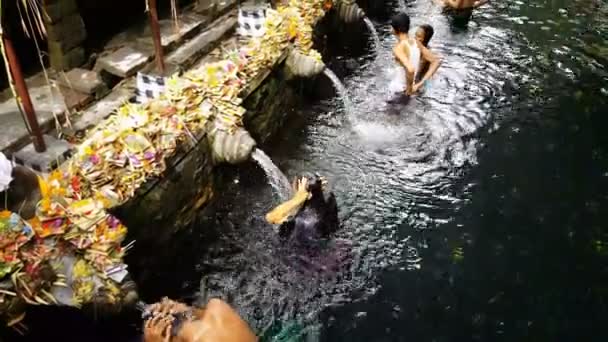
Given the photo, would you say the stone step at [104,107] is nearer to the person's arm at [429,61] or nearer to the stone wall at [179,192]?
the stone wall at [179,192]

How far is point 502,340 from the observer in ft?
17.9

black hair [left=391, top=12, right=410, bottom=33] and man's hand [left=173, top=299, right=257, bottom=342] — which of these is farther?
black hair [left=391, top=12, right=410, bottom=33]

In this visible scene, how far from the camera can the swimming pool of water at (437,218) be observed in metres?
5.69

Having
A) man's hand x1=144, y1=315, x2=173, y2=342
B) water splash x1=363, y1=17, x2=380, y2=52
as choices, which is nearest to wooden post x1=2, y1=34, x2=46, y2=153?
man's hand x1=144, y1=315, x2=173, y2=342

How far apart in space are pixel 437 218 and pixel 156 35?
424 cm

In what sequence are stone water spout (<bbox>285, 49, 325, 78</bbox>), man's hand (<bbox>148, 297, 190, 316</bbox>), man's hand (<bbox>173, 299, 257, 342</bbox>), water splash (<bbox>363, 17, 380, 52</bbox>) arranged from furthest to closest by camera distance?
water splash (<bbox>363, 17, 380, 52</bbox>) → stone water spout (<bbox>285, 49, 325, 78</bbox>) → man's hand (<bbox>148, 297, 190, 316</bbox>) → man's hand (<bbox>173, 299, 257, 342</bbox>)

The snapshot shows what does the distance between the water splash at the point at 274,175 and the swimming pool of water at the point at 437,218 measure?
0.22 metres

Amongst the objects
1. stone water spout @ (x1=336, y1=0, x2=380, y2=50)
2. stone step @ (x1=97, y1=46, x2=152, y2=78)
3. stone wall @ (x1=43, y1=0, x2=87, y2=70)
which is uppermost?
stone wall @ (x1=43, y1=0, x2=87, y2=70)

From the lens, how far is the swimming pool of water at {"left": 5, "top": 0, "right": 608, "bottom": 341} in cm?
569

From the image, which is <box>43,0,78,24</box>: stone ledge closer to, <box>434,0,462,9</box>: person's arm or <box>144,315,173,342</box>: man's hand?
<box>144,315,173,342</box>: man's hand

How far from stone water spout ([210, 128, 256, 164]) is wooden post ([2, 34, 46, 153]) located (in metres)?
1.91

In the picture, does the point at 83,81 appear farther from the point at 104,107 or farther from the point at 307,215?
the point at 307,215

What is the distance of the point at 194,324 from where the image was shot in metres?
4.07

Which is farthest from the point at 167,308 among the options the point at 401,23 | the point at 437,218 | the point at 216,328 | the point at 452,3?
the point at 452,3
